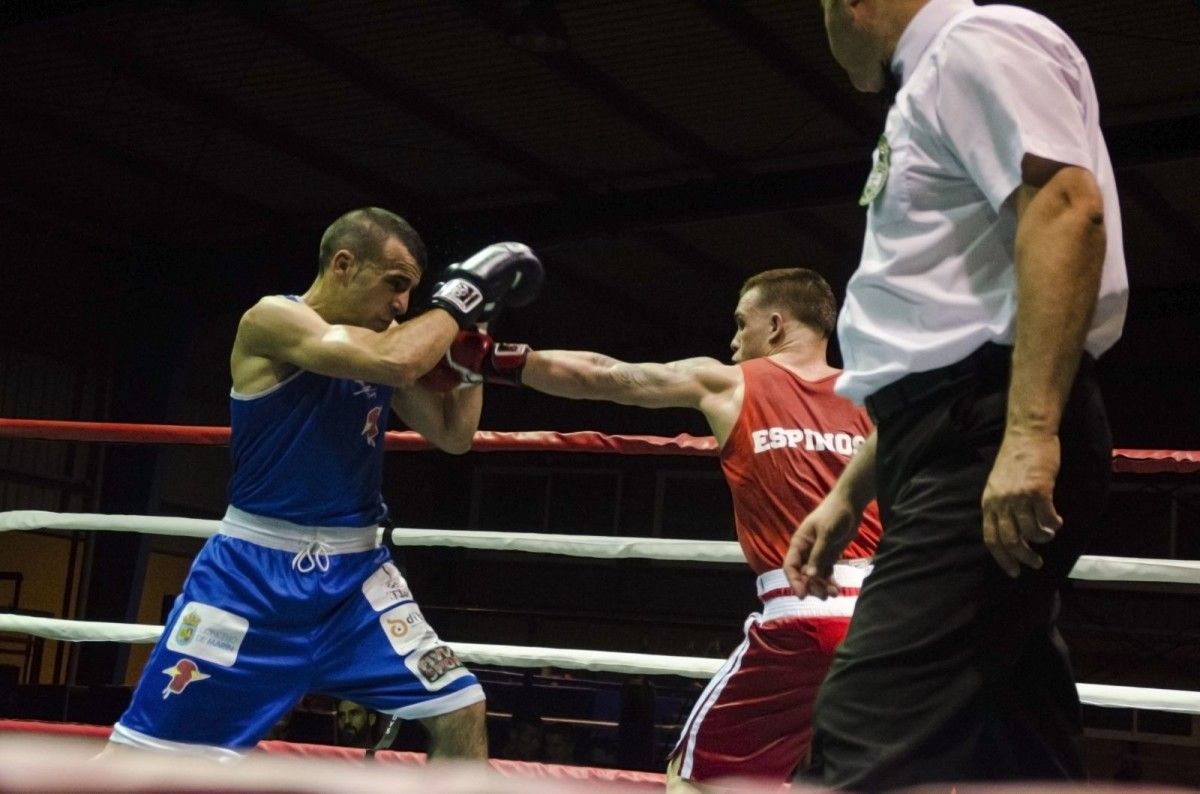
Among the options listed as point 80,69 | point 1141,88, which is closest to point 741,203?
point 1141,88

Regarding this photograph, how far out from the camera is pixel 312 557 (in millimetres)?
2494

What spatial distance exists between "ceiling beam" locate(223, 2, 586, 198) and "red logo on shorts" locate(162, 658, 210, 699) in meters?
6.46

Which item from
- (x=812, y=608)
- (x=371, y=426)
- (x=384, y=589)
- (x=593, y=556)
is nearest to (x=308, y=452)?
(x=371, y=426)

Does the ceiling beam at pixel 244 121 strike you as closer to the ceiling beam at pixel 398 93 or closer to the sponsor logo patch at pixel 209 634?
the ceiling beam at pixel 398 93

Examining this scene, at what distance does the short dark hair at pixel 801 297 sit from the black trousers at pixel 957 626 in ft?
4.60

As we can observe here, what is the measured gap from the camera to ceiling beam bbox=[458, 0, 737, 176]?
8.11 metres

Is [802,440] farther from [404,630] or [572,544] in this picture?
[404,630]

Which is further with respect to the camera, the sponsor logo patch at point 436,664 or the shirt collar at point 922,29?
the sponsor logo patch at point 436,664

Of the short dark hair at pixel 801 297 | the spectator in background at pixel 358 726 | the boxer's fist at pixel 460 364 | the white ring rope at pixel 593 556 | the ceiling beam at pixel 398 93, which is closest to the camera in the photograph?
the white ring rope at pixel 593 556

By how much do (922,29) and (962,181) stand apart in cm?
19

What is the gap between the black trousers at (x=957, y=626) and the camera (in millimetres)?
1312

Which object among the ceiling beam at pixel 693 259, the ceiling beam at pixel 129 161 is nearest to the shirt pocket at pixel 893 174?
the ceiling beam at pixel 129 161

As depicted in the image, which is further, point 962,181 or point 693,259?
point 693,259

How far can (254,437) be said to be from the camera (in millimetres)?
2574
